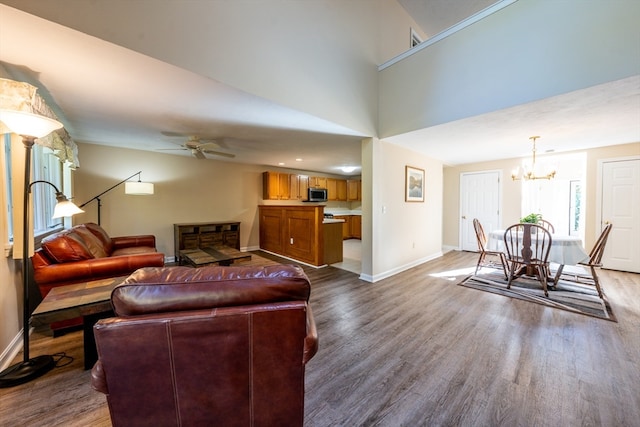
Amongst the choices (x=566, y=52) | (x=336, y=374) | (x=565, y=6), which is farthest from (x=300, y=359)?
(x=565, y=6)

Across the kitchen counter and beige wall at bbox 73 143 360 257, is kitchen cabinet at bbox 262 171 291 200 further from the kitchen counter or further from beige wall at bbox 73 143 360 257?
the kitchen counter

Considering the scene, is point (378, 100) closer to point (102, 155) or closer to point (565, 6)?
point (565, 6)

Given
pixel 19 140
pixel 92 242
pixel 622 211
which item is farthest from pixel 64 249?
pixel 622 211

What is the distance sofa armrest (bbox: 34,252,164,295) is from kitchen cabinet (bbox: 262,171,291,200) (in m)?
3.83

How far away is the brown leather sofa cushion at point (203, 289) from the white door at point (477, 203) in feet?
19.7

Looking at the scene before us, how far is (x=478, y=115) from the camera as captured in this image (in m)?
2.79

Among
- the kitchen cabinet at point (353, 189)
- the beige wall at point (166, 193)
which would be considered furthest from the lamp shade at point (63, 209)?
the kitchen cabinet at point (353, 189)

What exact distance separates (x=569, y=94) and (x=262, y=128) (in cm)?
333

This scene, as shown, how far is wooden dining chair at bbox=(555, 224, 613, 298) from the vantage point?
118 inches

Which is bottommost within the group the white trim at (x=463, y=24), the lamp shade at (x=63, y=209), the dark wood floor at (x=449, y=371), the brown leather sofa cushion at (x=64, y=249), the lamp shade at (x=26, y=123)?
the dark wood floor at (x=449, y=371)

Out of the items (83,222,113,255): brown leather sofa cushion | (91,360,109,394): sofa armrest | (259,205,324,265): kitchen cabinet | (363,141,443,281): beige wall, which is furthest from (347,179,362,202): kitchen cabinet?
(91,360,109,394): sofa armrest

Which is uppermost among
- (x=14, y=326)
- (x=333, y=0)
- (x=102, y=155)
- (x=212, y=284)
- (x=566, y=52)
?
(x=333, y=0)

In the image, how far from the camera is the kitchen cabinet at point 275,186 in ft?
20.3

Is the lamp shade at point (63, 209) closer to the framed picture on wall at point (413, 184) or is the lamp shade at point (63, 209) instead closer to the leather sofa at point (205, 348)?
the leather sofa at point (205, 348)
